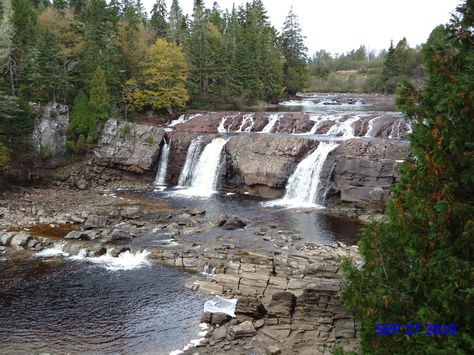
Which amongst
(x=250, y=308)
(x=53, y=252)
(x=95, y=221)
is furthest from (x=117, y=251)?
(x=250, y=308)

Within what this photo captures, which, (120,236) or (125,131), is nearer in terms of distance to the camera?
(120,236)

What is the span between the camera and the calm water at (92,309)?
50.4 ft

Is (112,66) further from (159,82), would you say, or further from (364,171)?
(364,171)

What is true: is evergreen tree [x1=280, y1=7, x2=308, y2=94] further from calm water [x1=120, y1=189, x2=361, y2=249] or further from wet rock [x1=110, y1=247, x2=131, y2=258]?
wet rock [x1=110, y1=247, x2=131, y2=258]

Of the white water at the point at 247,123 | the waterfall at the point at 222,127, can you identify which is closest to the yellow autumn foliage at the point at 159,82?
the waterfall at the point at 222,127

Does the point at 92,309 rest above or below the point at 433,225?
below

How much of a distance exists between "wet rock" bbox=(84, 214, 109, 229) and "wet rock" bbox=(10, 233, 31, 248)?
3.70m

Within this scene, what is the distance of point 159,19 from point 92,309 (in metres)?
63.3

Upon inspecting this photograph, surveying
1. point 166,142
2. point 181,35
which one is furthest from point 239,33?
point 166,142

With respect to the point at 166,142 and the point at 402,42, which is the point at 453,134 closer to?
the point at 166,142

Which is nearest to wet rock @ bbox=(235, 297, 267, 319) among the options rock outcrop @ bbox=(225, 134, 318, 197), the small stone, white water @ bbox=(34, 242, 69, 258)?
the small stone

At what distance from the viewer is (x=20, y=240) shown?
78.7 ft

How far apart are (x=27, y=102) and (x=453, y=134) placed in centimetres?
3989

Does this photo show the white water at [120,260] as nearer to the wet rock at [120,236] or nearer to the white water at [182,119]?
the wet rock at [120,236]
